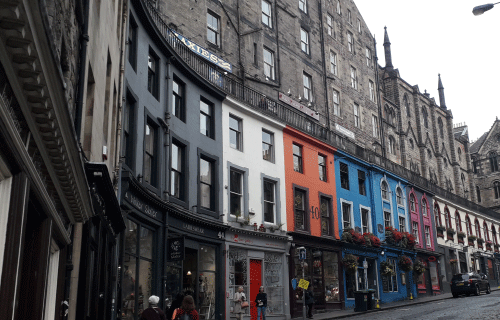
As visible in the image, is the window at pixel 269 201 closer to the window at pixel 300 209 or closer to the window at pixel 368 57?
the window at pixel 300 209

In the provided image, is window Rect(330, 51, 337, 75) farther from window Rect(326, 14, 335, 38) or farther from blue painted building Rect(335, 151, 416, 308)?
blue painted building Rect(335, 151, 416, 308)

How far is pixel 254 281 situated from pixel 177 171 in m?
6.57

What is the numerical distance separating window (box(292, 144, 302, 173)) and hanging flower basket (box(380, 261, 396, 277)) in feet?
30.2

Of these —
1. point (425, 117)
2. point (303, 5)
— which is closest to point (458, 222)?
point (425, 117)

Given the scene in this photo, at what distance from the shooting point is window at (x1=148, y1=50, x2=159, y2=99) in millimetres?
19047

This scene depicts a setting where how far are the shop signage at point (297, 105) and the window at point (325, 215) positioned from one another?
562 centimetres

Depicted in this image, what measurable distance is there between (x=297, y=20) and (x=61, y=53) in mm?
27818

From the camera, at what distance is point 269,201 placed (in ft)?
83.7

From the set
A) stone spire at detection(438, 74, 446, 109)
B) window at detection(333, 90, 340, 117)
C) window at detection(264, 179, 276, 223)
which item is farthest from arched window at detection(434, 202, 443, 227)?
window at detection(264, 179, 276, 223)

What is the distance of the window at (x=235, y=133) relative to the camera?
24297mm

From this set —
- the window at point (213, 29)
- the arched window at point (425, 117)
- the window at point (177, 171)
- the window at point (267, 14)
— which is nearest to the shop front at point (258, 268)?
the window at point (177, 171)

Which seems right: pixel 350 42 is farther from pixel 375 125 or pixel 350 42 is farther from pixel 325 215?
pixel 325 215

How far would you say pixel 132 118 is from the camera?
16.8m

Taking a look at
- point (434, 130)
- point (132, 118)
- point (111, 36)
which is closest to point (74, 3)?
point (111, 36)
